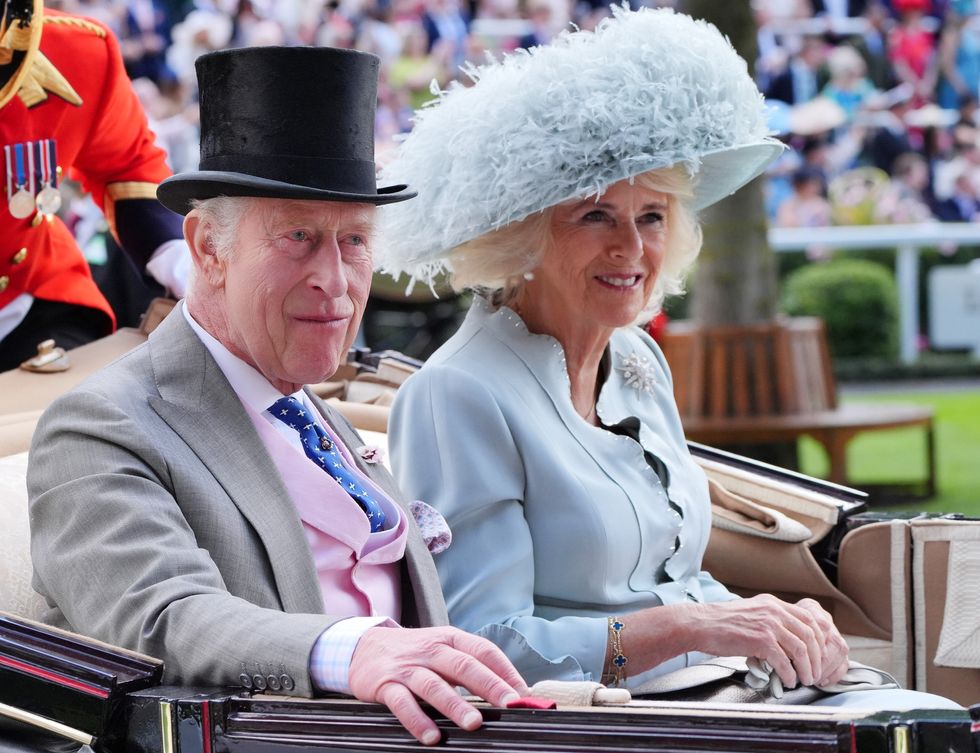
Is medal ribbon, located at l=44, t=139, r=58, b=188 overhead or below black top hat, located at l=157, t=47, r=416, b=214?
below

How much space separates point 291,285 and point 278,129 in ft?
0.64

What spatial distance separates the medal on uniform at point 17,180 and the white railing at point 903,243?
9071 millimetres

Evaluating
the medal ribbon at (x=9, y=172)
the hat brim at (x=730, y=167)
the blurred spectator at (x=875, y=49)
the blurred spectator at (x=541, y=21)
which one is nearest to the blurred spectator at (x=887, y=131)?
the blurred spectator at (x=875, y=49)

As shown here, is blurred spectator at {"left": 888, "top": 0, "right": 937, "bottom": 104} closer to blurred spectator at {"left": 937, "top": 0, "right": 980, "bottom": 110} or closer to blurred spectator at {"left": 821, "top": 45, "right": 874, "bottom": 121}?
blurred spectator at {"left": 937, "top": 0, "right": 980, "bottom": 110}

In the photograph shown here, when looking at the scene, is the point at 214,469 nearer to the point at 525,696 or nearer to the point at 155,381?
the point at 155,381

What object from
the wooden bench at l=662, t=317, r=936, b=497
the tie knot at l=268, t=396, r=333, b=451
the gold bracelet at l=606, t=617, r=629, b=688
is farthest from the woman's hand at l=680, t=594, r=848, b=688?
the wooden bench at l=662, t=317, r=936, b=497

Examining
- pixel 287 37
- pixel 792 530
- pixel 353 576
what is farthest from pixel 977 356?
pixel 353 576

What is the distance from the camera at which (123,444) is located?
1709mm

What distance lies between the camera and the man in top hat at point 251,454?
1.58 metres

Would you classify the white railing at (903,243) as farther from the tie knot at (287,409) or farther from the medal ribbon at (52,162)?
the tie knot at (287,409)

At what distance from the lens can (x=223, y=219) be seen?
6.12 feet

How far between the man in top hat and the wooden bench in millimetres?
3991

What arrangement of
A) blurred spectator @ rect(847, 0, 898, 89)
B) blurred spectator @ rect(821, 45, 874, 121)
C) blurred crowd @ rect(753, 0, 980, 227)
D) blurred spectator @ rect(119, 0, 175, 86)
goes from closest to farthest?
blurred spectator @ rect(119, 0, 175, 86) < blurred crowd @ rect(753, 0, 980, 227) < blurred spectator @ rect(821, 45, 874, 121) < blurred spectator @ rect(847, 0, 898, 89)

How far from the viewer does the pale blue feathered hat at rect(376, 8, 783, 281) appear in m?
2.29
